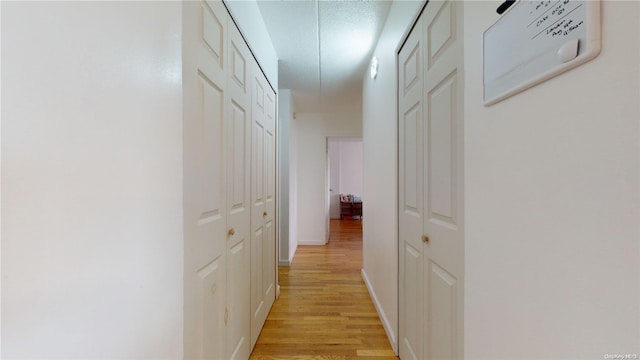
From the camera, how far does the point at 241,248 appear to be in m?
1.47

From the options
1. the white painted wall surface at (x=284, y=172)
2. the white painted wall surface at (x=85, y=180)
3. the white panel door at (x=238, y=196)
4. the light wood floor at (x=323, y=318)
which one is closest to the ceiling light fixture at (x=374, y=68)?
the white panel door at (x=238, y=196)

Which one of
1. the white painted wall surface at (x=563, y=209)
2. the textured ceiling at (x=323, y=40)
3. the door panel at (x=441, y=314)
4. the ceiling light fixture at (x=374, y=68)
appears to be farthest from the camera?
the ceiling light fixture at (x=374, y=68)

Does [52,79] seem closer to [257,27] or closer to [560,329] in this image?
[560,329]

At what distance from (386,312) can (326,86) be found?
8.95ft

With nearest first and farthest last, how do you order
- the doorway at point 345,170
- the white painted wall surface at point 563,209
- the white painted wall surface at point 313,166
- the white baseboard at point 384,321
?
the white painted wall surface at point 563,209 < the white baseboard at point 384,321 < the white painted wall surface at point 313,166 < the doorway at point 345,170

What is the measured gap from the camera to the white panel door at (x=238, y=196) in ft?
4.17

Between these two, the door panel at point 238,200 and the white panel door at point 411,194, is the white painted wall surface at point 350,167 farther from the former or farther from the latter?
the door panel at point 238,200

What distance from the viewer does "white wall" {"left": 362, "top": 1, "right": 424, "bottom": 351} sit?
170 cm

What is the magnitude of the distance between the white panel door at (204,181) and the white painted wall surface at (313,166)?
3.27m

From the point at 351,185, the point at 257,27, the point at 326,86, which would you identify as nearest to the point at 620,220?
the point at 257,27

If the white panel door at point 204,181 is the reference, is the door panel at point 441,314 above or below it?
below

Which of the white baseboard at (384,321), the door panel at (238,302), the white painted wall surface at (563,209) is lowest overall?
the white baseboard at (384,321)

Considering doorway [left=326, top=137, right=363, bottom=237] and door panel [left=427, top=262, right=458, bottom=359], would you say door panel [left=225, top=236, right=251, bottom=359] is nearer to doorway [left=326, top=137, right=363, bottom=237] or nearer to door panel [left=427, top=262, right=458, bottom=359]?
door panel [left=427, top=262, right=458, bottom=359]

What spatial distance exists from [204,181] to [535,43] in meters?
1.10
